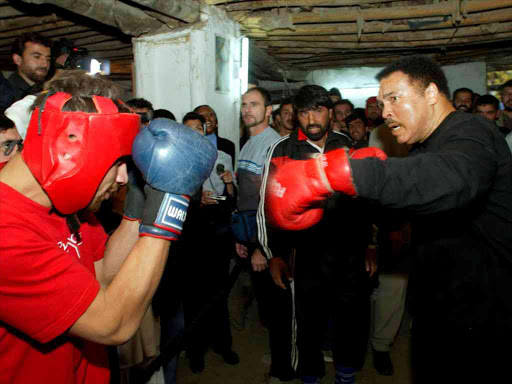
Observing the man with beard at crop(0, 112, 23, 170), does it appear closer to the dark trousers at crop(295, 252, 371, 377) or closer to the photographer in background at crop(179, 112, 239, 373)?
the photographer in background at crop(179, 112, 239, 373)

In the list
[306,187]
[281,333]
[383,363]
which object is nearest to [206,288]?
[281,333]

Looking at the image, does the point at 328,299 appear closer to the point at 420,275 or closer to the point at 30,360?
the point at 420,275

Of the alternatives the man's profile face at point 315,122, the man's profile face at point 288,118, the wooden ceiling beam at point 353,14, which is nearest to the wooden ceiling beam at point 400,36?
the wooden ceiling beam at point 353,14

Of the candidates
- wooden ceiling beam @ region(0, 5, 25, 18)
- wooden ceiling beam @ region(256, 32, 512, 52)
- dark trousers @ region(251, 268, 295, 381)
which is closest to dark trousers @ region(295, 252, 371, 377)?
dark trousers @ region(251, 268, 295, 381)

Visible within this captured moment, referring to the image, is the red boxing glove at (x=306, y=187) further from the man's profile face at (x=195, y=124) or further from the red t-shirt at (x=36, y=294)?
the man's profile face at (x=195, y=124)

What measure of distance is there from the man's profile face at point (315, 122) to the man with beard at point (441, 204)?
1.09 meters

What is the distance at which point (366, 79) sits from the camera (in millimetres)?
9500

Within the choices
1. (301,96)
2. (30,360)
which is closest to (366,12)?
(301,96)

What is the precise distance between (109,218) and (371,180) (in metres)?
2.54

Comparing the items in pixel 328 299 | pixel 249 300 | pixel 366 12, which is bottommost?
pixel 249 300

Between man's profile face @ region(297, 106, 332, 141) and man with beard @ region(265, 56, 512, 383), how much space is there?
109cm

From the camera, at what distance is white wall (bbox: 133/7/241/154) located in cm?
506

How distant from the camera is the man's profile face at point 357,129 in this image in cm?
526

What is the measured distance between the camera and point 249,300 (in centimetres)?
462
